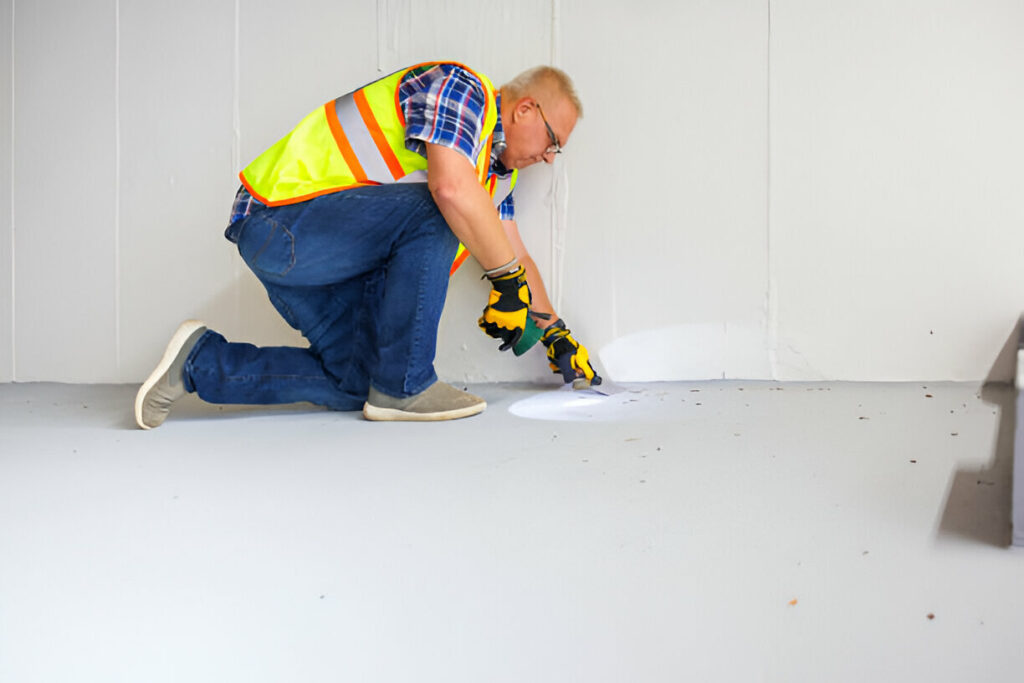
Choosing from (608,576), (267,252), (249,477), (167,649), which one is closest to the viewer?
(167,649)

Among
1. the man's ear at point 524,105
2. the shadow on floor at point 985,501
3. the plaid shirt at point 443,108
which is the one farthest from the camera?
the man's ear at point 524,105

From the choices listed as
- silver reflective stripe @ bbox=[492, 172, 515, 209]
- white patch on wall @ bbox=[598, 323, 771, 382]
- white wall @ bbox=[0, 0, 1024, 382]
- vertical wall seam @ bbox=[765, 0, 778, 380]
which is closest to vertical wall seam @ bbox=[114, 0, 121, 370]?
white wall @ bbox=[0, 0, 1024, 382]

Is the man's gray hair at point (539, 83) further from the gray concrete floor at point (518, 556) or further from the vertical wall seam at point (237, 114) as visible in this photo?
the vertical wall seam at point (237, 114)

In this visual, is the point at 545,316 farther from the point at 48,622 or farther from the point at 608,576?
the point at 48,622

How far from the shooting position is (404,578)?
731 millimetres

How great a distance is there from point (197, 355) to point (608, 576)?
117 centimetres

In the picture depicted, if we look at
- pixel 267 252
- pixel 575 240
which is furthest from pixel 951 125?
pixel 267 252

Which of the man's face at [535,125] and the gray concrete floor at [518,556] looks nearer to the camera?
the gray concrete floor at [518,556]

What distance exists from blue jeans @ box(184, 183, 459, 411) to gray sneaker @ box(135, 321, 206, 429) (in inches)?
0.7

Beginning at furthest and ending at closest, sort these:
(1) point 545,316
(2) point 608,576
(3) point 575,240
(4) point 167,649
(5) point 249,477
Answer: (3) point 575,240 → (1) point 545,316 → (5) point 249,477 → (2) point 608,576 → (4) point 167,649

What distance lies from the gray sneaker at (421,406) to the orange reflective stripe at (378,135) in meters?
0.45

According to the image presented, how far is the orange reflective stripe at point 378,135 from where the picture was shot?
1538 millimetres

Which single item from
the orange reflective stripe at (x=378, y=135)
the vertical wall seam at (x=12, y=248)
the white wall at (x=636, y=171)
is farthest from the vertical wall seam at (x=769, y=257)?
the vertical wall seam at (x=12, y=248)

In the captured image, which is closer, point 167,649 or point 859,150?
point 167,649
